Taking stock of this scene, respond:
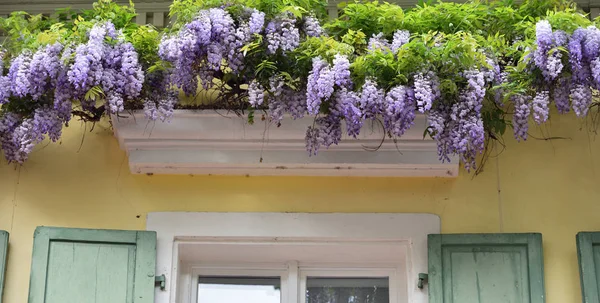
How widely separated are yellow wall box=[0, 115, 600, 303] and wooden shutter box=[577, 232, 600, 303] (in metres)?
0.17

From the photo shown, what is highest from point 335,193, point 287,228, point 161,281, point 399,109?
point 399,109

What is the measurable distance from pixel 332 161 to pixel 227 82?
618mm

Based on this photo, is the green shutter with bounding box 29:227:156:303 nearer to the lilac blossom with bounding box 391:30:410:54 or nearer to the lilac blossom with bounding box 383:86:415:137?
the lilac blossom with bounding box 383:86:415:137

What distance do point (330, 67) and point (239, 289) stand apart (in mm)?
1341

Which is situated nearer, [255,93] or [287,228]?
[255,93]

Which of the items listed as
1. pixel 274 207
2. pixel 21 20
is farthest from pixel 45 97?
pixel 274 207

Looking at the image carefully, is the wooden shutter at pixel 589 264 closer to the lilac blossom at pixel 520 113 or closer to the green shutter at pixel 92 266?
the lilac blossom at pixel 520 113

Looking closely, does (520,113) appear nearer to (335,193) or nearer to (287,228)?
(335,193)

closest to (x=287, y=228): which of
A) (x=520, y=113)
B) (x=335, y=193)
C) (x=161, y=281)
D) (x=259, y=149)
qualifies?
(x=335, y=193)

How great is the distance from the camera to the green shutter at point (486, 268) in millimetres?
5211

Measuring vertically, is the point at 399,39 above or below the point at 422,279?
above

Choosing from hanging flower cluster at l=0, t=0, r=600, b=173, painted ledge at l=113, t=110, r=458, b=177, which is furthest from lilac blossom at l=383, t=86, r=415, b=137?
painted ledge at l=113, t=110, r=458, b=177

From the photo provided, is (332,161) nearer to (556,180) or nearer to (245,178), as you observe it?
(245,178)

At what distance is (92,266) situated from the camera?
5.28m
